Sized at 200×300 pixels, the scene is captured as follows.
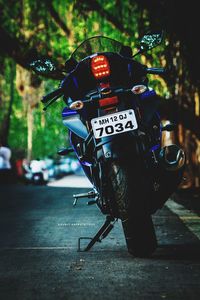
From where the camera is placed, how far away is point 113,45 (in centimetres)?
649

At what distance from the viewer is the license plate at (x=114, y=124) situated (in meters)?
5.75

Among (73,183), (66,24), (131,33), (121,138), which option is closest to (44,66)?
(121,138)

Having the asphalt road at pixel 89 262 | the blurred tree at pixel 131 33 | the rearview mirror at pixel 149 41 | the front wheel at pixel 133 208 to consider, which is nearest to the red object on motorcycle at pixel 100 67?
the rearview mirror at pixel 149 41

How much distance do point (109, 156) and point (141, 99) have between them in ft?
2.27

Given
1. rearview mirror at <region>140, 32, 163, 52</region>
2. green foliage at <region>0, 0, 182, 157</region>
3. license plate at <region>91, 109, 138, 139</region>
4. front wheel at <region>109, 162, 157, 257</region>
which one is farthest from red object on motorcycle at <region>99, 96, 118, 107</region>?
green foliage at <region>0, 0, 182, 157</region>

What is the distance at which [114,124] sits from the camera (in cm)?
577

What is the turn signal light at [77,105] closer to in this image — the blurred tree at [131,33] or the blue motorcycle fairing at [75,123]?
the blue motorcycle fairing at [75,123]

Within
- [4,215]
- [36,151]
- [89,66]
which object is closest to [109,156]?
[89,66]

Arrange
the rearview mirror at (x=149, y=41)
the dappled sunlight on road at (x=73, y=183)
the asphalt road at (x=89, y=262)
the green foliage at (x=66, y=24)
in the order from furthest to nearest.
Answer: the dappled sunlight on road at (x=73, y=183), the green foliage at (x=66, y=24), the rearview mirror at (x=149, y=41), the asphalt road at (x=89, y=262)

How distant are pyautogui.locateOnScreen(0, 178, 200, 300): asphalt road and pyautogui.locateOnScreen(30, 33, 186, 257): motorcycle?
30cm

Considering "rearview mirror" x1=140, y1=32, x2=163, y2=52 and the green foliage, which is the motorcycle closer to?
"rearview mirror" x1=140, y1=32, x2=163, y2=52

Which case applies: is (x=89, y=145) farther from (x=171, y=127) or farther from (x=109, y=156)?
(x=171, y=127)

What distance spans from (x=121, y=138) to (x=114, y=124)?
13 centimetres

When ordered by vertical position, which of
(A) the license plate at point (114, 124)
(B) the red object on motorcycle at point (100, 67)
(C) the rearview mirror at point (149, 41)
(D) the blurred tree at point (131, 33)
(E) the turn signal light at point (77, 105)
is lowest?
(A) the license plate at point (114, 124)
